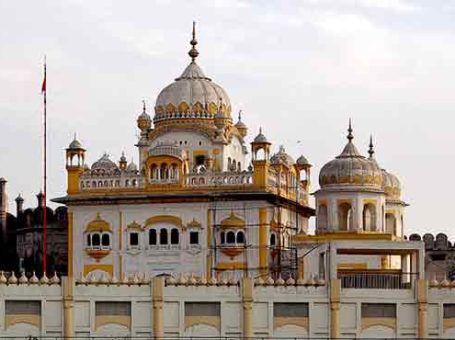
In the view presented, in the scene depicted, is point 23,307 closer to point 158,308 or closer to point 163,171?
point 158,308

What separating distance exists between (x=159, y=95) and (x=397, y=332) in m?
26.2

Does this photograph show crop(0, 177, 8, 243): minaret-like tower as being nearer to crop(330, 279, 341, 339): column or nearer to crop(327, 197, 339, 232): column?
crop(327, 197, 339, 232): column

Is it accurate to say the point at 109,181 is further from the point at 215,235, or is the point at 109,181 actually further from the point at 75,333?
the point at 75,333

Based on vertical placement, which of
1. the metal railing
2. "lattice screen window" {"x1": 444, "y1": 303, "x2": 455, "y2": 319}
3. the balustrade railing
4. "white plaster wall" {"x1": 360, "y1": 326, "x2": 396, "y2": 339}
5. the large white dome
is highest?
the large white dome

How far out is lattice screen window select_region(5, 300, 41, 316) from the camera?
48625 millimetres

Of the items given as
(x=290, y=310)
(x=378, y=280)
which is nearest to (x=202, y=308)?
(x=290, y=310)

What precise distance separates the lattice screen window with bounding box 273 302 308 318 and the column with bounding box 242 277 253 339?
887 mm

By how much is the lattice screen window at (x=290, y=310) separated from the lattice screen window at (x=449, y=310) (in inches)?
183

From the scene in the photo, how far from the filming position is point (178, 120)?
231 feet

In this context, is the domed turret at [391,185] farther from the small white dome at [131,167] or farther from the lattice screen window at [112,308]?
the lattice screen window at [112,308]

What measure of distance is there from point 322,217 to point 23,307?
1932cm

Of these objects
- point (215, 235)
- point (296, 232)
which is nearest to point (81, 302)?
point (215, 235)

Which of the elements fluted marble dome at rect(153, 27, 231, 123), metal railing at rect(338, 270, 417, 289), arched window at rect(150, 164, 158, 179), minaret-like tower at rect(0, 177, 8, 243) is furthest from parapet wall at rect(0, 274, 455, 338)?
minaret-like tower at rect(0, 177, 8, 243)

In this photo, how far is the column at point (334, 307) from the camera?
159 feet
